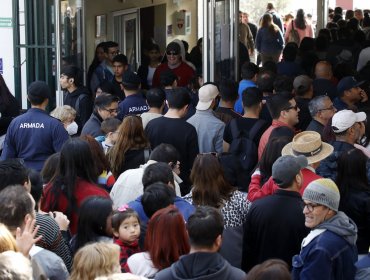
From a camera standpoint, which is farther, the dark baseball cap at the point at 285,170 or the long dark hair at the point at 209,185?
the long dark hair at the point at 209,185

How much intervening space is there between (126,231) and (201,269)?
931mm

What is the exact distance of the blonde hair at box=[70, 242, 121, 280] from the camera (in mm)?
5543

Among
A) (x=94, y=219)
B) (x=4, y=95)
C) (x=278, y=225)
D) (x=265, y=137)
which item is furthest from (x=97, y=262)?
(x=4, y=95)

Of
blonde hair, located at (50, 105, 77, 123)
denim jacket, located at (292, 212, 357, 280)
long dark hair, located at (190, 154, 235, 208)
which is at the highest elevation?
blonde hair, located at (50, 105, 77, 123)

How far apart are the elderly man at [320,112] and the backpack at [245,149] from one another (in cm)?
50

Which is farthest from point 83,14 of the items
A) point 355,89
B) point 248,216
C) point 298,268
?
point 298,268

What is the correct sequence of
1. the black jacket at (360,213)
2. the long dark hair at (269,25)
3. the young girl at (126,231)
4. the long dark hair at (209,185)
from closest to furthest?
the young girl at (126,231) < the black jacket at (360,213) < the long dark hair at (209,185) < the long dark hair at (269,25)

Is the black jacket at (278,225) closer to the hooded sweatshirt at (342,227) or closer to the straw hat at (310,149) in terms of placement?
the hooded sweatshirt at (342,227)

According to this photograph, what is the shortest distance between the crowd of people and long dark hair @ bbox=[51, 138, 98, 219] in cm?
1

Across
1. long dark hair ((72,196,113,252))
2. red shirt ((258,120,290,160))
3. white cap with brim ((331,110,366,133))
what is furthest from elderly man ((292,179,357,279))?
red shirt ((258,120,290,160))

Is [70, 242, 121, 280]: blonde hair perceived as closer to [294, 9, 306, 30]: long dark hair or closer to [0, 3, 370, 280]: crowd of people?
[0, 3, 370, 280]: crowd of people

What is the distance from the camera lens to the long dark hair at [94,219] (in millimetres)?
6773

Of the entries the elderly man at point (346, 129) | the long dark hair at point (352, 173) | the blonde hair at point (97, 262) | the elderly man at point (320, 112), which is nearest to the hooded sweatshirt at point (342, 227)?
the long dark hair at point (352, 173)

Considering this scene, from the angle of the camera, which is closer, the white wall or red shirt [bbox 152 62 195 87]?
the white wall
